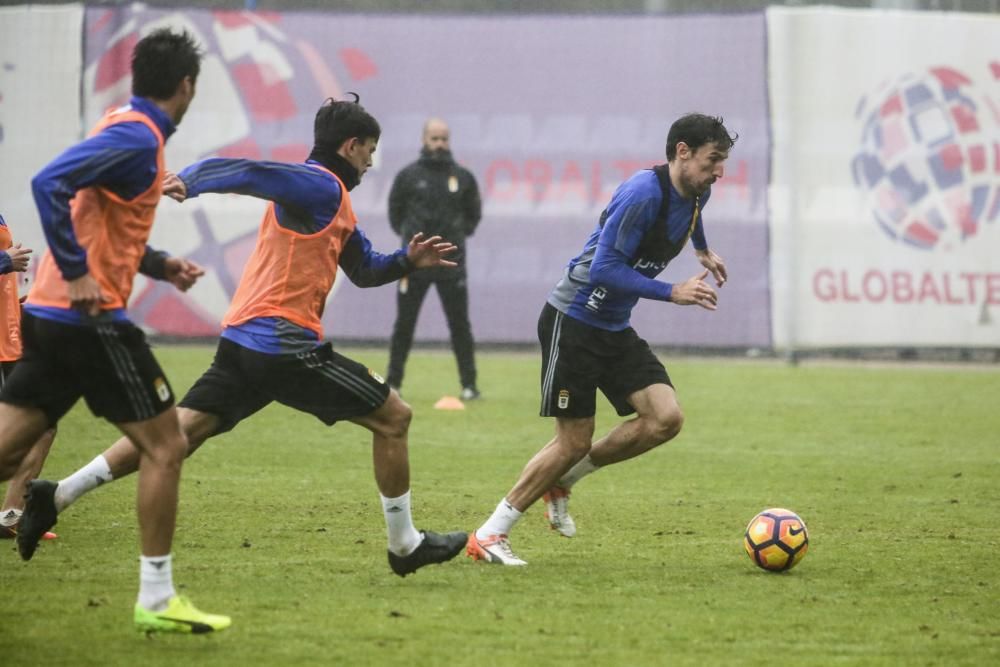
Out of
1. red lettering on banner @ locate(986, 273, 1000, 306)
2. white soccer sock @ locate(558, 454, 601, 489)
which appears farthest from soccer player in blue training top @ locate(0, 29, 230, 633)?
red lettering on banner @ locate(986, 273, 1000, 306)

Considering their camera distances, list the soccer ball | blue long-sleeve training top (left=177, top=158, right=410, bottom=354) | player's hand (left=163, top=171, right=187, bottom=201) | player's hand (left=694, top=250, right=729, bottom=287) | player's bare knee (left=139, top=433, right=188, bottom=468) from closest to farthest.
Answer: player's bare knee (left=139, top=433, right=188, bottom=468) → player's hand (left=163, top=171, right=187, bottom=201) → blue long-sleeve training top (left=177, top=158, right=410, bottom=354) → the soccer ball → player's hand (left=694, top=250, right=729, bottom=287)

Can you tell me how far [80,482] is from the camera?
22.2 ft

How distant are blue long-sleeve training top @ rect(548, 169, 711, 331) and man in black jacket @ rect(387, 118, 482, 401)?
22.9ft

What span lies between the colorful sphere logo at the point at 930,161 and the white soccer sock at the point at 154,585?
14796 mm

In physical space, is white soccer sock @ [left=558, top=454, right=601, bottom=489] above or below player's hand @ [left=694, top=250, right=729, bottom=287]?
below

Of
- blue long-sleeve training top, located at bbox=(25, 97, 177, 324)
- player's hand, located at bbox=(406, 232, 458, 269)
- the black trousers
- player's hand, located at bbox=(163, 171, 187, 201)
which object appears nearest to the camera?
blue long-sleeve training top, located at bbox=(25, 97, 177, 324)

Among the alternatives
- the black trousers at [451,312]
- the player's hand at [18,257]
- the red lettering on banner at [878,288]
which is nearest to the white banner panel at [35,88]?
the black trousers at [451,312]

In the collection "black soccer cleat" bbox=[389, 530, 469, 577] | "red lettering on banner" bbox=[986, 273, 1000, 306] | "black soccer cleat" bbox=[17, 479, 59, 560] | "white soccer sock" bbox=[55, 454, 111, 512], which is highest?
"red lettering on banner" bbox=[986, 273, 1000, 306]

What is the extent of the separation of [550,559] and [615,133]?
12.5m

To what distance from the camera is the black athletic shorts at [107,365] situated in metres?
5.70

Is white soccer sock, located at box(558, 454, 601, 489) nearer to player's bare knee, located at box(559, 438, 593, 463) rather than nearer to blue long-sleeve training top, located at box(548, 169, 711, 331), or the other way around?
player's bare knee, located at box(559, 438, 593, 463)

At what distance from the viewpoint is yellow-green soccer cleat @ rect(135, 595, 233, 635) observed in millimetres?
5648

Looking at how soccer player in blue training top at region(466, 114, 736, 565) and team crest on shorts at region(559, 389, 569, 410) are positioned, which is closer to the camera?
soccer player in blue training top at region(466, 114, 736, 565)

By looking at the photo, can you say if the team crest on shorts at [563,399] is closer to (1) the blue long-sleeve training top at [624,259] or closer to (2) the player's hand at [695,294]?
(1) the blue long-sleeve training top at [624,259]
